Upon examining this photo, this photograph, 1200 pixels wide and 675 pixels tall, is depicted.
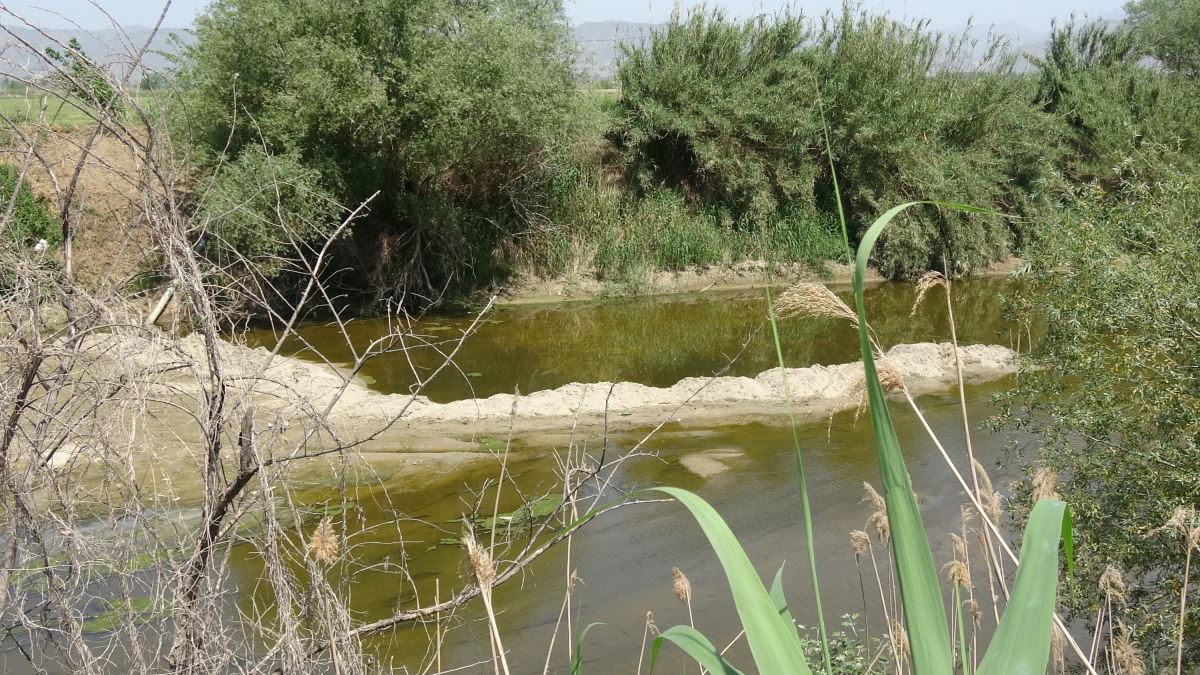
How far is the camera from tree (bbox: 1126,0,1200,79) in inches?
992

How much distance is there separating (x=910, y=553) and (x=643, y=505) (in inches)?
292

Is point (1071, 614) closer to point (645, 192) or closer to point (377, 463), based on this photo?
point (377, 463)

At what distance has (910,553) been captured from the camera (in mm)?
1584

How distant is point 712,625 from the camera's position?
6707 millimetres

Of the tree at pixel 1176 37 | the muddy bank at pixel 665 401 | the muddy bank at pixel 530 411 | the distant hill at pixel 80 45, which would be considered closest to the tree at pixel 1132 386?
the muddy bank at pixel 530 411

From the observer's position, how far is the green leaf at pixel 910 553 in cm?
158

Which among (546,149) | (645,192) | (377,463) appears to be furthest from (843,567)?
(645,192)

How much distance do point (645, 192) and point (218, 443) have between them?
57.7 ft

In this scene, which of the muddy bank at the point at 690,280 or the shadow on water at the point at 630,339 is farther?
the muddy bank at the point at 690,280

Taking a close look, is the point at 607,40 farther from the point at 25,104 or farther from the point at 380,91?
the point at 25,104

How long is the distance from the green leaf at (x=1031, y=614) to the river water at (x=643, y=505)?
5.39 ft

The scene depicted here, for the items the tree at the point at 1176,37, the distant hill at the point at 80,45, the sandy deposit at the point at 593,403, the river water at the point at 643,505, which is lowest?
the river water at the point at 643,505

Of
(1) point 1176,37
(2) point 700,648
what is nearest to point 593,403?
(2) point 700,648

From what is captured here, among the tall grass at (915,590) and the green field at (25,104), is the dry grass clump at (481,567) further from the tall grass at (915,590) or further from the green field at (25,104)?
the green field at (25,104)
